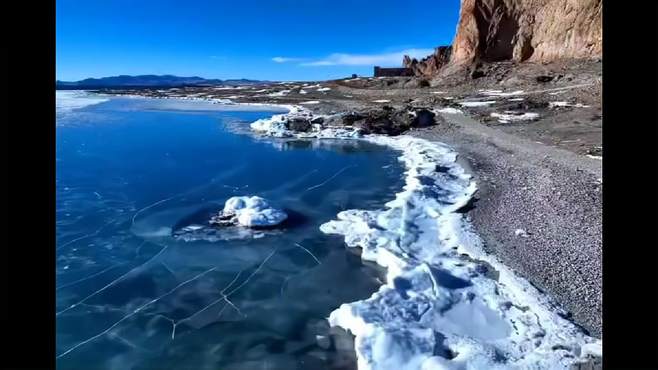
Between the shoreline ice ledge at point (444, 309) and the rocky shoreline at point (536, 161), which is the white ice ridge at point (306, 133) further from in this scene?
the shoreline ice ledge at point (444, 309)

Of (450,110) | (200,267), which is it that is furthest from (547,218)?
(450,110)

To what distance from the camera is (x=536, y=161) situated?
11.7 meters

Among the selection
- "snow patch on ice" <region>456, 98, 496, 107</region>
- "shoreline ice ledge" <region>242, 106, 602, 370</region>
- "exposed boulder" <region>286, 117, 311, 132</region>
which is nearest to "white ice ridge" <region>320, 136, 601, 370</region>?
"shoreline ice ledge" <region>242, 106, 602, 370</region>

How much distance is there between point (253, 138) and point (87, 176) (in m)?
8.09

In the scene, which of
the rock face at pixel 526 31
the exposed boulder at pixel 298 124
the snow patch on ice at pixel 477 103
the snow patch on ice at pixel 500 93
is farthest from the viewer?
the rock face at pixel 526 31

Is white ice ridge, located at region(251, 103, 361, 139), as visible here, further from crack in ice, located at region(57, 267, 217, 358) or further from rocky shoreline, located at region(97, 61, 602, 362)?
crack in ice, located at region(57, 267, 217, 358)

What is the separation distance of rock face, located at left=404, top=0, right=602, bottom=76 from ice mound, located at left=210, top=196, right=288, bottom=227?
92.0ft

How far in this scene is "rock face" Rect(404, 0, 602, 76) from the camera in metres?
30.3

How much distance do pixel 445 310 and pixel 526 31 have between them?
38368 mm

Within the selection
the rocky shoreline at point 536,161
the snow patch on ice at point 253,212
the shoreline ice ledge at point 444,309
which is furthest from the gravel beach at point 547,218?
the snow patch on ice at point 253,212

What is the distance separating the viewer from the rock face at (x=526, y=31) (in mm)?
30256

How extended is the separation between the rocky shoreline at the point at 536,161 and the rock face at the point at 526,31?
105 inches

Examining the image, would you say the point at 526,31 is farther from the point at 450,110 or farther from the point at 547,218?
the point at 547,218
